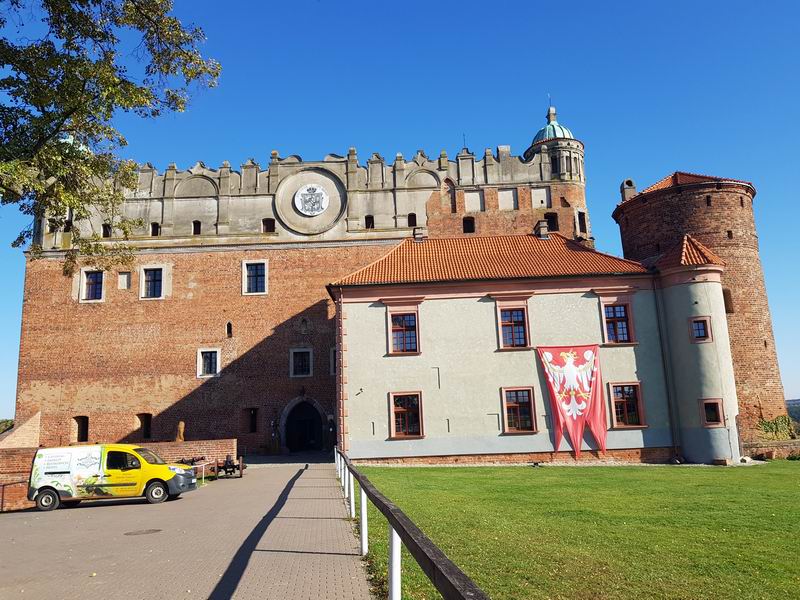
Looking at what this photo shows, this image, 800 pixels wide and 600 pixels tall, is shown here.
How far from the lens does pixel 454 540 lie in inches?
347

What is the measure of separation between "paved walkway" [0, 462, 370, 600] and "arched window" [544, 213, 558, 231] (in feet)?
72.6

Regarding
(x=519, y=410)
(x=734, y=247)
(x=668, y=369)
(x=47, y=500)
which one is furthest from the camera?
(x=734, y=247)

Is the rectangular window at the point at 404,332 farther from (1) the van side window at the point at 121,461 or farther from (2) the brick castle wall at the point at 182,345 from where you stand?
(1) the van side window at the point at 121,461

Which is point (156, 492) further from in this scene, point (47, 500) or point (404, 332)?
point (404, 332)

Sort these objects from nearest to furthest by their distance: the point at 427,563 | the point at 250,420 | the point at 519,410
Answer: the point at 427,563, the point at 519,410, the point at 250,420

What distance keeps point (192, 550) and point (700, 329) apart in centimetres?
2217

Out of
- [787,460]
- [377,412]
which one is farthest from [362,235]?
[787,460]

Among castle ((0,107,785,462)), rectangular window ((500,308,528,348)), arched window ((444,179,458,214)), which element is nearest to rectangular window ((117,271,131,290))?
castle ((0,107,785,462))

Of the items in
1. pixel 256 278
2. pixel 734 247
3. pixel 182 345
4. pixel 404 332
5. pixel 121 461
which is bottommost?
pixel 121 461

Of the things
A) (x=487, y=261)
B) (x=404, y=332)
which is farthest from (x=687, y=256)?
(x=404, y=332)

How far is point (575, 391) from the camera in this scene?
973 inches

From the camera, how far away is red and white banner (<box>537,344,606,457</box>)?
24.5 meters

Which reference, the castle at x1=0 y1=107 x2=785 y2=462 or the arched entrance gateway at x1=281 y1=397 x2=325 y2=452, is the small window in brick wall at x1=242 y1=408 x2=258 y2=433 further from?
the arched entrance gateway at x1=281 y1=397 x2=325 y2=452

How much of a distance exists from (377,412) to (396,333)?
10.9 ft
